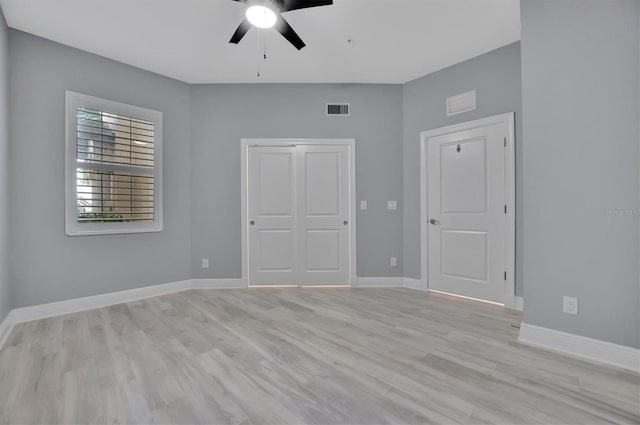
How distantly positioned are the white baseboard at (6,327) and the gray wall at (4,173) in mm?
43

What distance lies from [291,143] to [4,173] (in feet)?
9.79

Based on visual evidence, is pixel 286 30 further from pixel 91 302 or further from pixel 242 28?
pixel 91 302

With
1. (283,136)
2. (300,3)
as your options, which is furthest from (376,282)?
(300,3)

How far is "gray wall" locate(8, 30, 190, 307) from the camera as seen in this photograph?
2.84m

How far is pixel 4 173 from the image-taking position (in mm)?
2646

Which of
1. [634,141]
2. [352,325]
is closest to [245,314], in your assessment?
[352,325]

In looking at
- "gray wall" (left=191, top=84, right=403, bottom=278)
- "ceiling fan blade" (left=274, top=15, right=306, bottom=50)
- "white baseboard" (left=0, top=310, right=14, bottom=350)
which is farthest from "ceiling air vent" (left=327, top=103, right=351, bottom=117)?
"white baseboard" (left=0, top=310, right=14, bottom=350)

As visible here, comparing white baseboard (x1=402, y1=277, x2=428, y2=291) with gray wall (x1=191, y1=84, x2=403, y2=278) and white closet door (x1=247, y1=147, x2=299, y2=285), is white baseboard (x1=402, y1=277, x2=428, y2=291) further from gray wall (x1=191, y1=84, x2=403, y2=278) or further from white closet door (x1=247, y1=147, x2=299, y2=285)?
white closet door (x1=247, y1=147, x2=299, y2=285)

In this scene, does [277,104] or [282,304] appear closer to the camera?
[282,304]

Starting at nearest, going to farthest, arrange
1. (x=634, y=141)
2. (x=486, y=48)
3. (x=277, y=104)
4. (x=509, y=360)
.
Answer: (x=634, y=141) < (x=509, y=360) < (x=486, y=48) < (x=277, y=104)

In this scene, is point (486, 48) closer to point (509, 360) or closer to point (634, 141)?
point (634, 141)

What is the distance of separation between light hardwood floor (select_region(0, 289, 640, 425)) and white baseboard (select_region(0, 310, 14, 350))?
57mm

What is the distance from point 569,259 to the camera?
2.14m

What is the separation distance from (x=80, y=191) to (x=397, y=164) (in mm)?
3920
